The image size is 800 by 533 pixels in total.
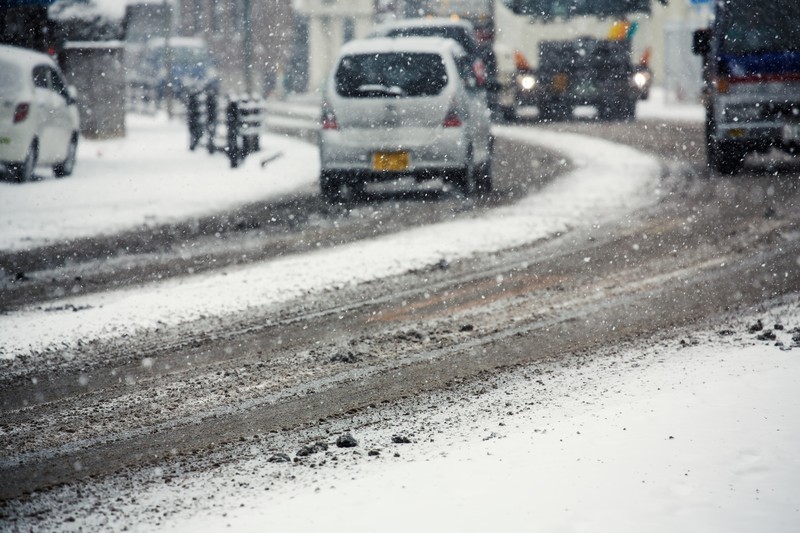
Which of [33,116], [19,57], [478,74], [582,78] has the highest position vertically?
[19,57]

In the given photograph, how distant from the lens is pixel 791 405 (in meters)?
5.47

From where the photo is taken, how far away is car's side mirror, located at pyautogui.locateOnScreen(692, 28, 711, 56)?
646 inches

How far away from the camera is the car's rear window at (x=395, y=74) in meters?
14.0

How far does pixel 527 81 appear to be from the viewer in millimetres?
29125

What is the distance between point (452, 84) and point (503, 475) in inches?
391

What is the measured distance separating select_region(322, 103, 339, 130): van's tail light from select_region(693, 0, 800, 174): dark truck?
18.4 ft

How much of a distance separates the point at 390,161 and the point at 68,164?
698 cm

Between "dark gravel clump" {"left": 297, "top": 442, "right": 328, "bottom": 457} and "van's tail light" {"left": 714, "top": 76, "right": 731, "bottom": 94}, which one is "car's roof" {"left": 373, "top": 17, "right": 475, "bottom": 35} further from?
"dark gravel clump" {"left": 297, "top": 442, "right": 328, "bottom": 457}

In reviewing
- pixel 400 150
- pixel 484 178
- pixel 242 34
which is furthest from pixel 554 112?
pixel 242 34

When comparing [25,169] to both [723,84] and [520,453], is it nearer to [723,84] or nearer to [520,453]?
[723,84]

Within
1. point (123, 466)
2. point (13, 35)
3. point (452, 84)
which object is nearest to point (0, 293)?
point (123, 466)

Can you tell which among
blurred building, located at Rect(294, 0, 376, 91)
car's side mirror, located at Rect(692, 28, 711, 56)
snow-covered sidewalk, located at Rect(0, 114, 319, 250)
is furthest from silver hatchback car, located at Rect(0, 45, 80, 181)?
blurred building, located at Rect(294, 0, 376, 91)

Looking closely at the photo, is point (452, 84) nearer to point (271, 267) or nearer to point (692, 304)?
point (271, 267)

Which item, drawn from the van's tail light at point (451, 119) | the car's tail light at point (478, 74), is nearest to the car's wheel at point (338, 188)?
the van's tail light at point (451, 119)
